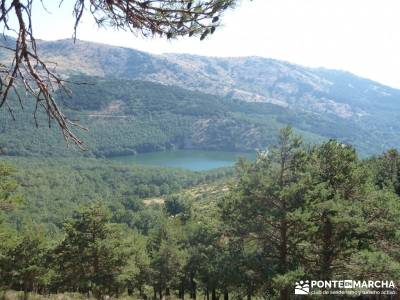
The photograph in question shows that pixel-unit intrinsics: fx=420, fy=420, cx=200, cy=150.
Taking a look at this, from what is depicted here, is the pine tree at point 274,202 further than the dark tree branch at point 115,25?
Yes

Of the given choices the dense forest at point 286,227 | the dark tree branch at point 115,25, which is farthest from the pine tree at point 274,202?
the dark tree branch at point 115,25

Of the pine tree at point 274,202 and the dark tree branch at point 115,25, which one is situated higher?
the dark tree branch at point 115,25

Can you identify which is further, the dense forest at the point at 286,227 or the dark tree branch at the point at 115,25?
the dense forest at the point at 286,227

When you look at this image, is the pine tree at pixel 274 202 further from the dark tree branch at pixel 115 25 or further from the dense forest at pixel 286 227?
Answer: the dark tree branch at pixel 115 25

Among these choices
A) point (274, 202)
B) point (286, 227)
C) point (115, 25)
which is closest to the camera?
point (115, 25)

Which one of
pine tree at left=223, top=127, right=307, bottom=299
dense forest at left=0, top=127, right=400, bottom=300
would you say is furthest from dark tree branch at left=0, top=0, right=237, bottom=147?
pine tree at left=223, top=127, right=307, bottom=299

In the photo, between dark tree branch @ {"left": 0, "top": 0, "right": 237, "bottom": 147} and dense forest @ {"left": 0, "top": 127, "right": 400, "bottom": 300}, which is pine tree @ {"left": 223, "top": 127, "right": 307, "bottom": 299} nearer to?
dense forest @ {"left": 0, "top": 127, "right": 400, "bottom": 300}

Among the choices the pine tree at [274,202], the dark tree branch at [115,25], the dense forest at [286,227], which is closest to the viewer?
the dark tree branch at [115,25]

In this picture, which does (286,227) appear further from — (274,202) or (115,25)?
(115,25)

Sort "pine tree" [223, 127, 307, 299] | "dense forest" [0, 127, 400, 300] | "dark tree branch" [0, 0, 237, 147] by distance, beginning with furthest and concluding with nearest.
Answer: "pine tree" [223, 127, 307, 299], "dense forest" [0, 127, 400, 300], "dark tree branch" [0, 0, 237, 147]

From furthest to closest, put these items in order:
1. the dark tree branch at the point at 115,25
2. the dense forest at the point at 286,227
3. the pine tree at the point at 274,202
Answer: the pine tree at the point at 274,202, the dense forest at the point at 286,227, the dark tree branch at the point at 115,25

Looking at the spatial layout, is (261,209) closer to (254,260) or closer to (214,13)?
(254,260)

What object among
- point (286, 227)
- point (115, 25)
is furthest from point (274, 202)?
point (115, 25)

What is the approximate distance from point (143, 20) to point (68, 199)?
4952 inches
